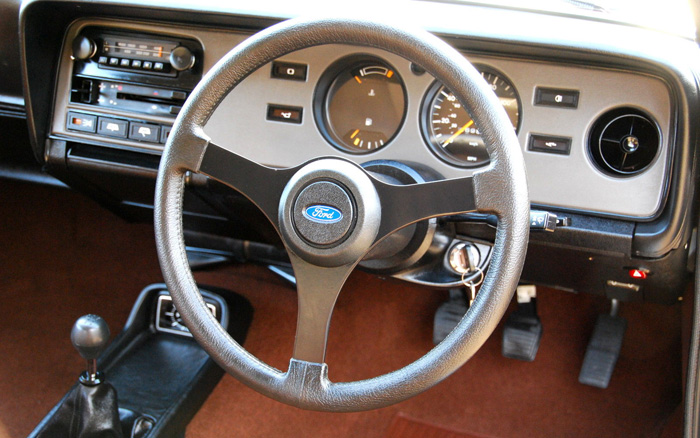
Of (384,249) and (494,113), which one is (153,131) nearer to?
(384,249)

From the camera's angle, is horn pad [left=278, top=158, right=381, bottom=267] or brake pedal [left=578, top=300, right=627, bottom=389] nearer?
horn pad [left=278, top=158, right=381, bottom=267]

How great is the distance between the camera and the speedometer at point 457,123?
1273 mm

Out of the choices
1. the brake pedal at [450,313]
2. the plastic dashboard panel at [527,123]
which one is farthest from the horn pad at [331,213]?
the brake pedal at [450,313]

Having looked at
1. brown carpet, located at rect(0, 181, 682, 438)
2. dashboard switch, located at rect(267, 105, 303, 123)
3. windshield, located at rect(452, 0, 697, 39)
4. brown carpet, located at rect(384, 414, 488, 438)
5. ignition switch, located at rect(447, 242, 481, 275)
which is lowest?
brown carpet, located at rect(384, 414, 488, 438)

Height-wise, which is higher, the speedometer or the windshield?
the windshield

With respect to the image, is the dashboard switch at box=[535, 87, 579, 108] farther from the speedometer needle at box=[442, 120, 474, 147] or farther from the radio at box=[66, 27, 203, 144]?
the radio at box=[66, 27, 203, 144]

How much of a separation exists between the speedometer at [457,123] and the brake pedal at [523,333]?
569 mm

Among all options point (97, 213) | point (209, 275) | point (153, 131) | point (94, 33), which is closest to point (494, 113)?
point (153, 131)

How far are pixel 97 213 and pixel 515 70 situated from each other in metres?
1.40

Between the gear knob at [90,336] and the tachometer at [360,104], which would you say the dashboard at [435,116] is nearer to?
the tachometer at [360,104]

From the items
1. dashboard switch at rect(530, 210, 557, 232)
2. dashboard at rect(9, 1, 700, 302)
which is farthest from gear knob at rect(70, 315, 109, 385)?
dashboard switch at rect(530, 210, 557, 232)

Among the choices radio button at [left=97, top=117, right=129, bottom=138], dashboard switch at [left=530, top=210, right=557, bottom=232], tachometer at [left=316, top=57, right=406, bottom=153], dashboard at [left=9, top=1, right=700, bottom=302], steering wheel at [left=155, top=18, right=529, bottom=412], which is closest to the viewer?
steering wheel at [left=155, top=18, right=529, bottom=412]

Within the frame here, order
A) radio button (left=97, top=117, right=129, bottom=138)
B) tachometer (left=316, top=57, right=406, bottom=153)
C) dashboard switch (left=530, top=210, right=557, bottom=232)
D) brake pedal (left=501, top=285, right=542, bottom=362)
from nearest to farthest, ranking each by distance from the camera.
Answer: dashboard switch (left=530, top=210, right=557, bottom=232) < tachometer (left=316, top=57, right=406, bottom=153) < radio button (left=97, top=117, right=129, bottom=138) < brake pedal (left=501, top=285, right=542, bottom=362)

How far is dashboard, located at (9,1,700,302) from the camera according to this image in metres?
1.19
